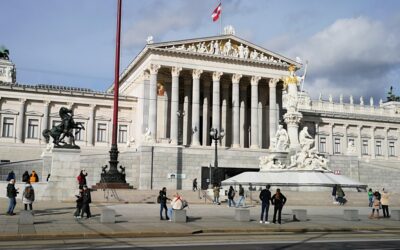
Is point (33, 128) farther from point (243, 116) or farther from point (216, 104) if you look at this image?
point (243, 116)

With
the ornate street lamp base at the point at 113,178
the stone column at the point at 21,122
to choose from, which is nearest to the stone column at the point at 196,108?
the stone column at the point at 21,122

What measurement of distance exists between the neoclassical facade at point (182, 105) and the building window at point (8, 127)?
138 mm

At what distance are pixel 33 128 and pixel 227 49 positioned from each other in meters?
30.3

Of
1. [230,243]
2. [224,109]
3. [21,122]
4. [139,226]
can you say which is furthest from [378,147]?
[230,243]

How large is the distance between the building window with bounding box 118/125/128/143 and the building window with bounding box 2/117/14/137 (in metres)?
15.6

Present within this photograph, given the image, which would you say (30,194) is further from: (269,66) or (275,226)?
(269,66)

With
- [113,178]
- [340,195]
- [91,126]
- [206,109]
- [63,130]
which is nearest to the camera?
[63,130]

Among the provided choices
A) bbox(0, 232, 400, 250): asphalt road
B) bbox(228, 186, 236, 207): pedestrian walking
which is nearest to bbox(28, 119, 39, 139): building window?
bbox(228, 186, 236, 207): pedestrian walking

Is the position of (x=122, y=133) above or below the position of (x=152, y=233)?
above

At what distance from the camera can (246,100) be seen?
75.0 m

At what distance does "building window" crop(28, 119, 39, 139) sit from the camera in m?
68.2

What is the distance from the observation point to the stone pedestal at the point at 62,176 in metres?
32.6

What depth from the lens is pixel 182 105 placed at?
238 ft

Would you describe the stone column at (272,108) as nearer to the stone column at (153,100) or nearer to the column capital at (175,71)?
the column capital at (175,71)
